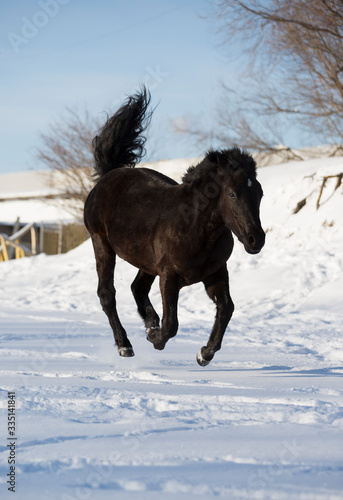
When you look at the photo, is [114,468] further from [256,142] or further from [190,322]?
[256,142]

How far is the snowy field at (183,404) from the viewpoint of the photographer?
241 cm

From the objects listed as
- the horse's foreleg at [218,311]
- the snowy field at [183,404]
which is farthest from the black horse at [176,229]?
the snowy field at [183,404]

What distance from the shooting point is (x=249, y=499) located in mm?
2252

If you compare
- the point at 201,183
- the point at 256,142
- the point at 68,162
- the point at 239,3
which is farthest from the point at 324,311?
the point at 68,162

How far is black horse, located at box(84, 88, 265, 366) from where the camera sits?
4.48m

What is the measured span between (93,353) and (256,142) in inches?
607

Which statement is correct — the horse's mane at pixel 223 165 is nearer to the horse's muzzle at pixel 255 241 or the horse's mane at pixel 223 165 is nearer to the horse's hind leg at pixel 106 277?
the horse's muzzle at pixel 255 241

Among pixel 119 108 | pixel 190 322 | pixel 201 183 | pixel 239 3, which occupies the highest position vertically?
pixel 239 3

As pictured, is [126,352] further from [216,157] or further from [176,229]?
[216,157]

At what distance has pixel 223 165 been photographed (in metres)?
4.66

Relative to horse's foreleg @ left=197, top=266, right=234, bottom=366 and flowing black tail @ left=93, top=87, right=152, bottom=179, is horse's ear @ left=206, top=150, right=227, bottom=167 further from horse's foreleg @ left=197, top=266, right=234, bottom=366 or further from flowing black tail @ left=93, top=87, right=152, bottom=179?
flowing black tail @ left=93, top=87, right=152, bottom=179

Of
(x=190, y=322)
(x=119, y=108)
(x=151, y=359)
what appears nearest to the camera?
(x=151, y=359)

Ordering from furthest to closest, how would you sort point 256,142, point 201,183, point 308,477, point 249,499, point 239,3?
point 256,142 → point 239,3 → point 201,183 → point 308,477 → point 249,499

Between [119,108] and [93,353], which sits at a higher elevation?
[119,108]
